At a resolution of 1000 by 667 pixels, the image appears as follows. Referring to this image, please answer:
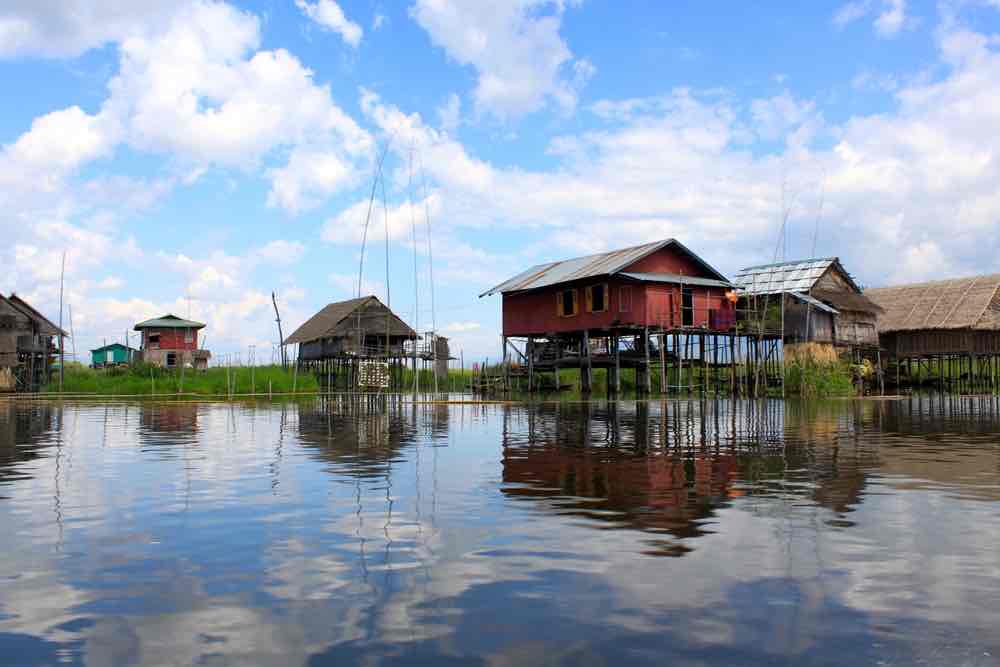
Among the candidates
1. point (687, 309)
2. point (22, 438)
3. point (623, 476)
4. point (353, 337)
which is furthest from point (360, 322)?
point (623, 476)

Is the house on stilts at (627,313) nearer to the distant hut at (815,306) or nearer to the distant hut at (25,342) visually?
the distant hut at (815,306)

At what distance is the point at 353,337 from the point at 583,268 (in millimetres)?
16482

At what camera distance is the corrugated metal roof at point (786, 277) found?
45312mm

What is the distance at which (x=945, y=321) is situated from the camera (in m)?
45.7

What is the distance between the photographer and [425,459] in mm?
12430

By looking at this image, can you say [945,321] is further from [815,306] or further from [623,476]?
[623,476]

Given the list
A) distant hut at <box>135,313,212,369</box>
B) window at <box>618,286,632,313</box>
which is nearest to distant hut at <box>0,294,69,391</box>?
distant hut at <box>135,313,212,369</box>

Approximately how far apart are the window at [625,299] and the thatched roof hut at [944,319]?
2005 cm

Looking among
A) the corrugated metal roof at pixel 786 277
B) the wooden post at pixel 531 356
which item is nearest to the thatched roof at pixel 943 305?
the corrugated metal roof at pixel 786 277

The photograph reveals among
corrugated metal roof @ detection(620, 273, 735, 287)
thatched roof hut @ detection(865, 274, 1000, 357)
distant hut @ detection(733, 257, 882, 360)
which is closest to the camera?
corrugated metal roof @ detection(620, 273, 735, 287)

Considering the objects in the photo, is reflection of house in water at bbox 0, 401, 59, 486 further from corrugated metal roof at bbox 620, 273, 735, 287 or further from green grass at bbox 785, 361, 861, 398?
green grass at bbox 785, 361, 861, 398

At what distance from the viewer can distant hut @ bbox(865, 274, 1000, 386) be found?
45344mm

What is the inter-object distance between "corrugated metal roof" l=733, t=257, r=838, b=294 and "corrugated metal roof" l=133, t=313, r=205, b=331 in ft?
117

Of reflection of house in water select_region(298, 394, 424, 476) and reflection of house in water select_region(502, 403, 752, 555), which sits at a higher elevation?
reflection of house in water select_region(298, 394, 424, 476)
